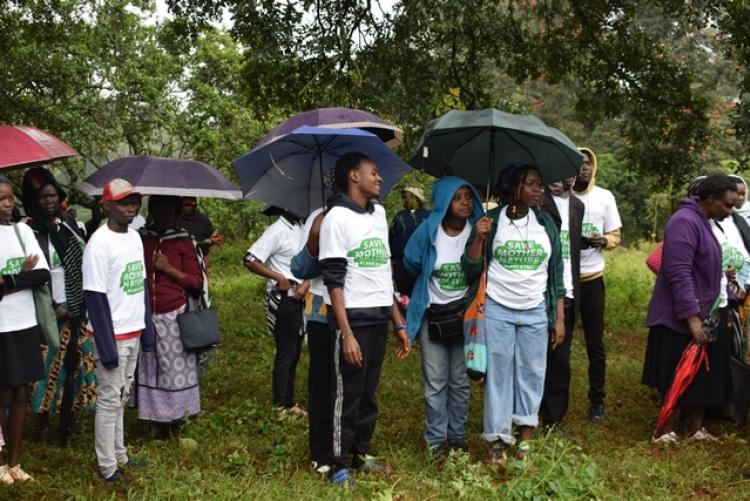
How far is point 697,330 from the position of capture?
17.3 ft

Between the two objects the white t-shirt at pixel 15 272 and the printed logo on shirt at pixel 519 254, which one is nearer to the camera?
the white t-shirt at pixel 15 272

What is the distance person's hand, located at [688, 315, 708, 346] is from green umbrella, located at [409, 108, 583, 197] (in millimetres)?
1334

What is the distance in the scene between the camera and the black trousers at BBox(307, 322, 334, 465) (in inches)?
178

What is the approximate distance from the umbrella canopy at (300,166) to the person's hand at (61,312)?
4.89ft

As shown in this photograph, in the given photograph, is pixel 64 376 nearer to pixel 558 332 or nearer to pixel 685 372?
pixel 558 332

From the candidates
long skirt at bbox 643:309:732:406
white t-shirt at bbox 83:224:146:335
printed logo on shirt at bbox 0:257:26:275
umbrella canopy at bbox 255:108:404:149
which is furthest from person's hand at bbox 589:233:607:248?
printed logo on shirt at bbox 0:257:26:275

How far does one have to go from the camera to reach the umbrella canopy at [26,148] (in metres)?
4.51

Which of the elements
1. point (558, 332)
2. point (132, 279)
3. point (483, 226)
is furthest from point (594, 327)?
point (132, 279)

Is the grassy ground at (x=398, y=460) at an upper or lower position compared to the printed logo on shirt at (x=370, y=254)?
lower

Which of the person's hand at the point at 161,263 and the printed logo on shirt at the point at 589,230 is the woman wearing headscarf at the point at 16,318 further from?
the printed logo on shirt at the point at 589,230

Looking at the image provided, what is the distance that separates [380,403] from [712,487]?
269 cm

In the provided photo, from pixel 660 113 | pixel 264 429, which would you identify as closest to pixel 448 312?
pixel 264 429

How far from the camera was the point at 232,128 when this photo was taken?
13148 mm

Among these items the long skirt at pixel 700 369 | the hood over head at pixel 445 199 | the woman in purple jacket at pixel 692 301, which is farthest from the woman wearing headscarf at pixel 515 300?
the long skirt at pixel 700 369
